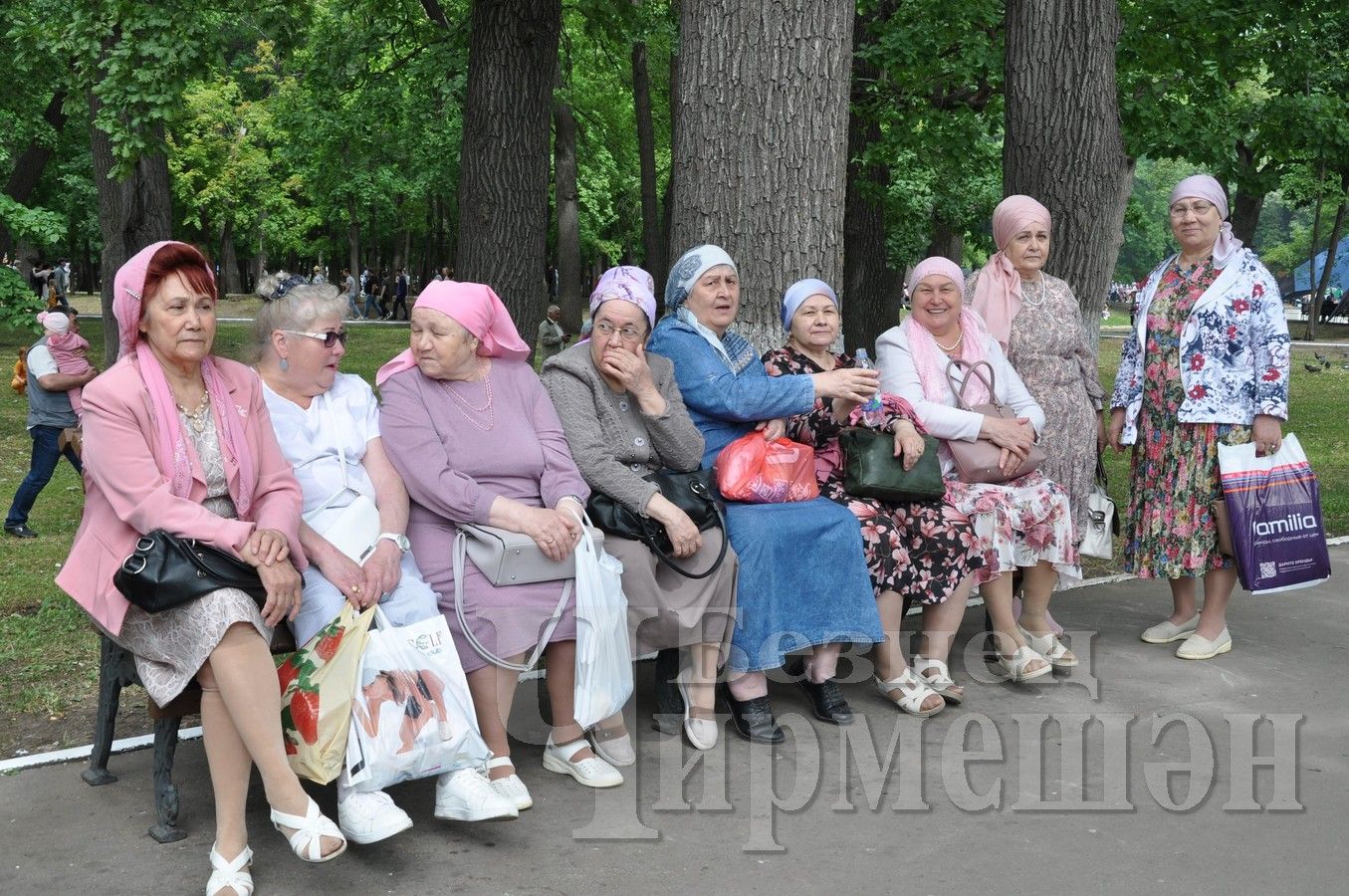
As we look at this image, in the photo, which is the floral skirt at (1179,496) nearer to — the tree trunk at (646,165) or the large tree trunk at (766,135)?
the large tree trunk at (766,135)

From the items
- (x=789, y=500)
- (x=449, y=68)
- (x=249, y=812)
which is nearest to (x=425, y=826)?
(x=249, y=812)

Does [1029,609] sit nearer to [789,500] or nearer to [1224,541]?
[1224,541]

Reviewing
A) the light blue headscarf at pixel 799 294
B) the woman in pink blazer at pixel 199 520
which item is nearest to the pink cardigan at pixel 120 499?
the woman in pink blazer at pixel 199 520

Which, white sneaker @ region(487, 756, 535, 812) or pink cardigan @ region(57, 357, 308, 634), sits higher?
pink cardigan @ region(57, 357, 308, 634)

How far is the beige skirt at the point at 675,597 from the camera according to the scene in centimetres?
462

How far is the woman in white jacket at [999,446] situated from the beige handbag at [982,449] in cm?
2

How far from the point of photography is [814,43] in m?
5.75

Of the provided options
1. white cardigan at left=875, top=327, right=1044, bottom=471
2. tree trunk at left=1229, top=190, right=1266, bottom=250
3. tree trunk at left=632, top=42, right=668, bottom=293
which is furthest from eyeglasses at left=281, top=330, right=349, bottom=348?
tree trunk at left=1229, top=190, right=1266, bottom=250

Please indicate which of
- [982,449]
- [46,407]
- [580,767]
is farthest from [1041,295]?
[46,407]

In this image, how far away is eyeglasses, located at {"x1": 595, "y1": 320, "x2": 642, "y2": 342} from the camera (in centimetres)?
481

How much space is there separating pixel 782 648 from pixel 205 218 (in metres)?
45.2

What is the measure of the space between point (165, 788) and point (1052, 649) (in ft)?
11.2

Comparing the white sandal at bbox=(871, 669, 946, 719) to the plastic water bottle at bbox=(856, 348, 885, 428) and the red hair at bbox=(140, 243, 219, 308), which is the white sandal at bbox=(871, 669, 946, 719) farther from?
the red hair at bbox=(140, 243, 219, 308)

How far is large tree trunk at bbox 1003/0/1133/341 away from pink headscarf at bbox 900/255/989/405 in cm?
202
